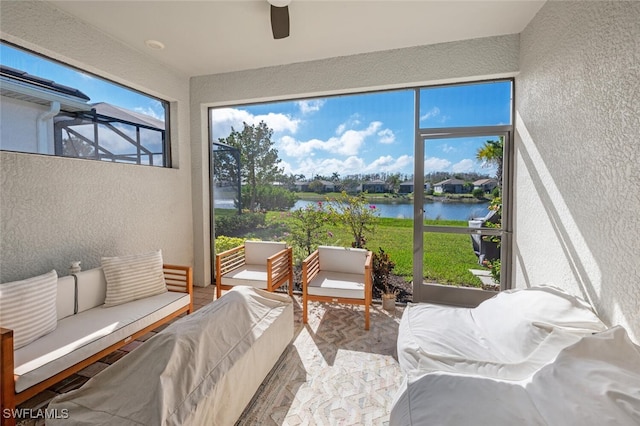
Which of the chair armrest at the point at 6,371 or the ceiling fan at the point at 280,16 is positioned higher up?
the ceiling fan at the point at 280,16

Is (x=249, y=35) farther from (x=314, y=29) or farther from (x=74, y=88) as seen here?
(x=74, y=88)

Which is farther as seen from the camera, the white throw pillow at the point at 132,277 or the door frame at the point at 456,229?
the door frame at the point at 456,229

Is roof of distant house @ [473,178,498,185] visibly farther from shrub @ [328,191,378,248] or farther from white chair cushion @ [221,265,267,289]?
white chair cushion @ [221,265,267,289]

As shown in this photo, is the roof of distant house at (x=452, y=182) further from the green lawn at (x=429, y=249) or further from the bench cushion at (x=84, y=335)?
the bench cushion at (x=84, y=335)

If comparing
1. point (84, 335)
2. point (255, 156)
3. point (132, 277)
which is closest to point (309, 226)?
point (255, 156)

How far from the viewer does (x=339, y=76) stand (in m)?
3.31

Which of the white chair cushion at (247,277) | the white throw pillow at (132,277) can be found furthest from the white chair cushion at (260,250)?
the white throw pillow at (132,277)

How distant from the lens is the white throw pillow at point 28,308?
5.84 feet

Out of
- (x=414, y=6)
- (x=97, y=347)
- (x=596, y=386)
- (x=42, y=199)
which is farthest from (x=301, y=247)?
(x=596, y=386)

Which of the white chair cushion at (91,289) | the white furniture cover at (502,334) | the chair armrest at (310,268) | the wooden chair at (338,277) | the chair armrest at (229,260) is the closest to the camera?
the white furniture cover at (502,334)

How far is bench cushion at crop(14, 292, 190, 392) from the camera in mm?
1652

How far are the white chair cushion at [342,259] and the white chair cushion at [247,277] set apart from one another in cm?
71

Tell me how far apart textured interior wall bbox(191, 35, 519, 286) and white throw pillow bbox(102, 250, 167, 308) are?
1.23m

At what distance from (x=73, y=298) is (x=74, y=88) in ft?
6.27
